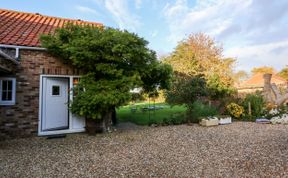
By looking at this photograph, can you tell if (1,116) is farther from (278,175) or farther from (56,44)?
(278,175)

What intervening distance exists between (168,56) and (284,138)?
26.6 metres

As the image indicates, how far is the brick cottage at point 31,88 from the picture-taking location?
827 centimetres

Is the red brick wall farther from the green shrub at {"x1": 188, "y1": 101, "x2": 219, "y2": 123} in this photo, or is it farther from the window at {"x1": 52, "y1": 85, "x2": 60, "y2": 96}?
the green shrub at {"x1": 188, "y1": 101, "x2": 219, "y2": 123}

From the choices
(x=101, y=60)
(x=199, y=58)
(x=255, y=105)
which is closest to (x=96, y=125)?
(x=101, y=60)

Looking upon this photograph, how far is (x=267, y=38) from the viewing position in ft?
64.4

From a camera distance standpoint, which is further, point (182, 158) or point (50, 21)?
point (50, 21)

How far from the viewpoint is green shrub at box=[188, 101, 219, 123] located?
12.8m

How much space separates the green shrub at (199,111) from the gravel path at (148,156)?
3.49 m

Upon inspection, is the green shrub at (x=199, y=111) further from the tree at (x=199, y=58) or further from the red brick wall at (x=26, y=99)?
the tree at (x=199, y=58)

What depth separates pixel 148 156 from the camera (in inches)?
246

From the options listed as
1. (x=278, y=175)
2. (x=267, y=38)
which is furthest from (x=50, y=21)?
(x=267, y=38)

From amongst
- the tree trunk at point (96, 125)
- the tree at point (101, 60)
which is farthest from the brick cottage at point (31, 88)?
the tree at point (101, 60)

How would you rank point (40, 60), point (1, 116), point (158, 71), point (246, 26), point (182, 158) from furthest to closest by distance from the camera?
point (246, 26), point (158, 71), point (40, 60), point (1, 116), point (182, 158)

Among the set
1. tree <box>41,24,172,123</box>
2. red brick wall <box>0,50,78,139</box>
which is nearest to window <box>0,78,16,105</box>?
red brick wall <box>0,50,78,139</box>
